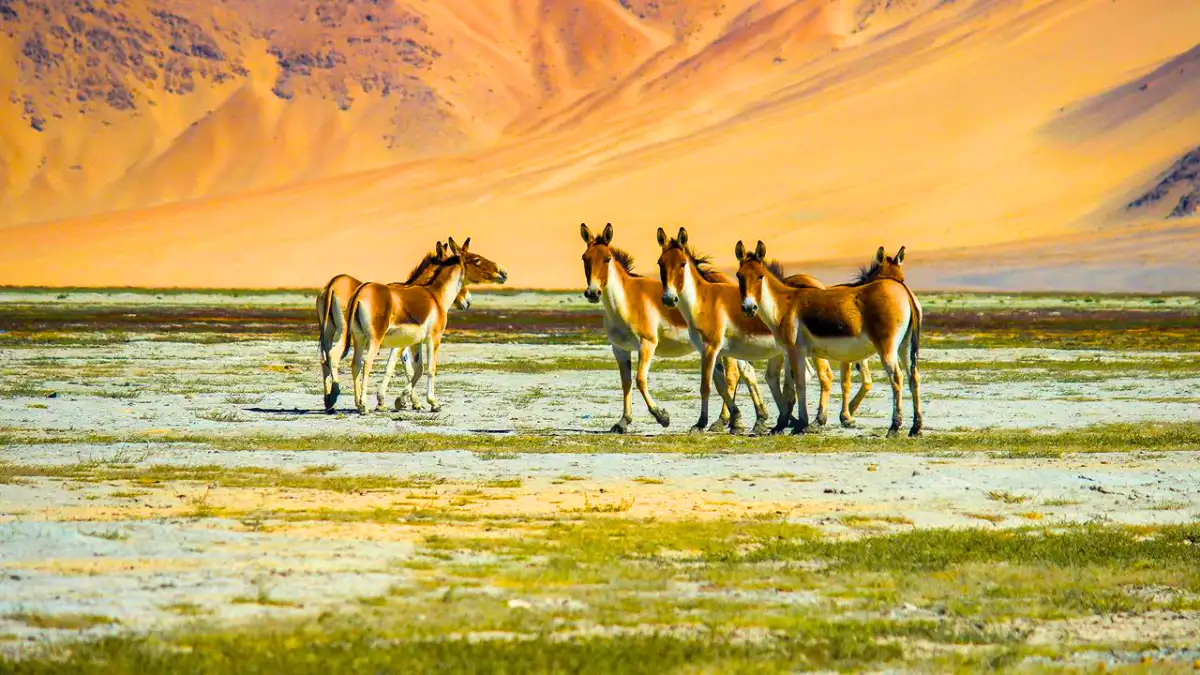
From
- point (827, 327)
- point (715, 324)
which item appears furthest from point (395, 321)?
point (827, 327)

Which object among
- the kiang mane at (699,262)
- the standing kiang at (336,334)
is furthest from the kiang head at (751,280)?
the standing kiang at (336,334)

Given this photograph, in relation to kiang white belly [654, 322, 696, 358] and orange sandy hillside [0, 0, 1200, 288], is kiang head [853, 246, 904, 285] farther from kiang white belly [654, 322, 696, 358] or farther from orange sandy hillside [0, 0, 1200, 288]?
orange sandy hillside [0, 0, 1200, 288]

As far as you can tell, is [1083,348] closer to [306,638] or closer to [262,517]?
[262,517]

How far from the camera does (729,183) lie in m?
157

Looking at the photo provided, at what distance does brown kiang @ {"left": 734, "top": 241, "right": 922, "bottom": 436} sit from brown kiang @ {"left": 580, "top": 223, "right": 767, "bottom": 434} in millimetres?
1117

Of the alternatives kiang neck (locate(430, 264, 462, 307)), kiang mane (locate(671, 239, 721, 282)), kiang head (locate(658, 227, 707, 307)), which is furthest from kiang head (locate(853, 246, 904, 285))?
kiang neck (locate(430, 264, 462, 307))

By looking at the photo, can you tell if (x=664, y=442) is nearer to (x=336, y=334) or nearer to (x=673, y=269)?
(x=673, y=269)

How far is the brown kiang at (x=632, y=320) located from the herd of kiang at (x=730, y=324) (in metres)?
0.02

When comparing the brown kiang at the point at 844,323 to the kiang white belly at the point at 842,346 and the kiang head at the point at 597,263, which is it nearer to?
the kiang white belly at the point at 842,346

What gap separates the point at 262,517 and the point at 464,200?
6224 inches

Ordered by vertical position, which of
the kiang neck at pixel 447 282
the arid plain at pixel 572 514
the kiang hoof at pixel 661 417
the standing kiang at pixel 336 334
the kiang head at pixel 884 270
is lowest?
the arid plain at pixel 572 514

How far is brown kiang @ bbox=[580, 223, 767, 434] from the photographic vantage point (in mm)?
19625

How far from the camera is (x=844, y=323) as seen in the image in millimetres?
18891

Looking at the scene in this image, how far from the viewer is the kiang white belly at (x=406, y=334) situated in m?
22.4
